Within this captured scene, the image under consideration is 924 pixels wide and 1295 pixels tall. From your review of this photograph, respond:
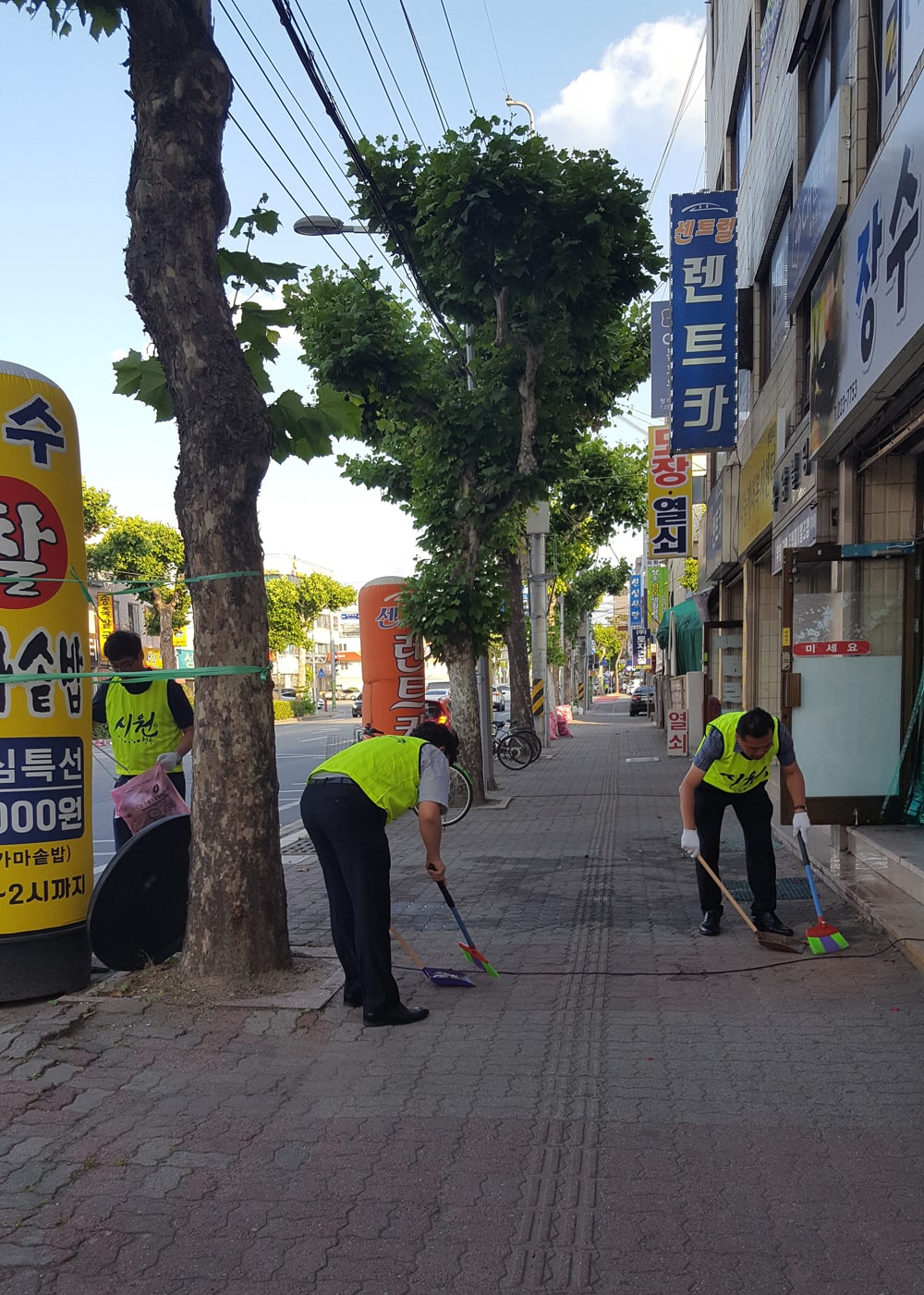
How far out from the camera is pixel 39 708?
5.05 metres

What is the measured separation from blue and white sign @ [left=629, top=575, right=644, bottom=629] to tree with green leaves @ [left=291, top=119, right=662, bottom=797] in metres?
33.1

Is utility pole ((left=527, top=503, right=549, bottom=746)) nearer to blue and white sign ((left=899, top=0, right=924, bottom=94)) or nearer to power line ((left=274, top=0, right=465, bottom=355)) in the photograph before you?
power line ((left=274, top=0, right=465, bottom=355))

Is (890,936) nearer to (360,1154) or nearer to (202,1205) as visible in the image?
(360,1154)

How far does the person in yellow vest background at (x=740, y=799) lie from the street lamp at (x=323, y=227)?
9101 millimetres

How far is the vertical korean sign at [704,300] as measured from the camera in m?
13.0

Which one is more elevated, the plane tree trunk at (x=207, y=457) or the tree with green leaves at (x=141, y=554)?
the tree with green leaves at (x=141, y=554)

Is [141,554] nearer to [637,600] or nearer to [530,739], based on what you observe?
[637,600]

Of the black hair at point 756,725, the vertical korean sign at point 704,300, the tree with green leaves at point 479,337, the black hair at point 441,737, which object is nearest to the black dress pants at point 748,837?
the black hair at point 756,725

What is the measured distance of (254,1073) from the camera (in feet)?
14.2

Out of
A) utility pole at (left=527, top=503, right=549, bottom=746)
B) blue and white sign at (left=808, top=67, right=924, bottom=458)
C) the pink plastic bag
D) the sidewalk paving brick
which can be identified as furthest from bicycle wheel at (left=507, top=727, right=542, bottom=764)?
the pink plastic bag

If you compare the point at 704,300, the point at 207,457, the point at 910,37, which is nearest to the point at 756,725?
Answer: the point at 207,457

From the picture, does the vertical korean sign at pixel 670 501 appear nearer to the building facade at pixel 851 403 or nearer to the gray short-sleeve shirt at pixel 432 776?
the building facade at pixel 851 403

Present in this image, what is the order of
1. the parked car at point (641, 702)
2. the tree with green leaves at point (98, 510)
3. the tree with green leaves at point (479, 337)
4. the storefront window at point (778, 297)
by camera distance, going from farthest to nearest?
1. the parked car at point (641, 702)
2. the tree with green leaves at point (98, 510)
3. the tree with green leaves at point (479, 337)
4. the storefront window at point (778, 297)

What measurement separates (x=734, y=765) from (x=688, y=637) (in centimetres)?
1576
